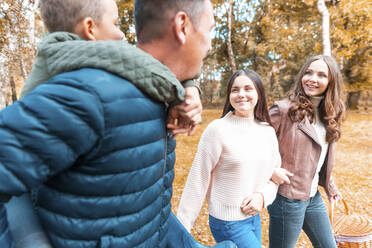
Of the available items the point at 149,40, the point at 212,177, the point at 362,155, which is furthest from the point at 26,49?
the point at 362,155

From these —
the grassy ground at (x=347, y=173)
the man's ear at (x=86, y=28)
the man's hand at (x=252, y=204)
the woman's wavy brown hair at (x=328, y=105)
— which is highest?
the man's ear at (x=86, y=28)

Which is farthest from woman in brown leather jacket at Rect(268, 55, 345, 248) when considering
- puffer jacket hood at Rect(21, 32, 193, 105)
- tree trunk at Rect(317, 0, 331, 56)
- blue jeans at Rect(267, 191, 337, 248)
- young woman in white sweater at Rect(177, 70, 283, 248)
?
tree trunk at Rect(317, 0, 331, 56)

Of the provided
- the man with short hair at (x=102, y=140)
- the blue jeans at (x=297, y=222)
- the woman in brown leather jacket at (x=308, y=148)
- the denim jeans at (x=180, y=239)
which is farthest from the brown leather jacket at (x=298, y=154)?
the man with short hair at (x=102, y=140)

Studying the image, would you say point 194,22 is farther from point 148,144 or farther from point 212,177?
point 212,177

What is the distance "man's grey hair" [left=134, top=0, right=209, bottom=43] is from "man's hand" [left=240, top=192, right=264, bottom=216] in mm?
1670

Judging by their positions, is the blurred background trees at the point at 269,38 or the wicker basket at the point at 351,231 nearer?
the wicker basket at the point at 351,231

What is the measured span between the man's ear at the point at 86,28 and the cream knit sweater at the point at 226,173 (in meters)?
1.32

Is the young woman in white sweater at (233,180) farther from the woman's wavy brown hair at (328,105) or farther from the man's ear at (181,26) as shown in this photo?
the man's ear at (181,26)

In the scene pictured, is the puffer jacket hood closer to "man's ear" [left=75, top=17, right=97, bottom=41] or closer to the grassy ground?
"man's ear" [left=75, top=17, right=97, bottom=41]

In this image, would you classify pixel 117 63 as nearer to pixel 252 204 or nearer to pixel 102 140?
pixel 102 140

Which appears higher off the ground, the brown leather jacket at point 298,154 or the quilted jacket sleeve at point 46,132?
the quilted jacket sleeve at point 46,132

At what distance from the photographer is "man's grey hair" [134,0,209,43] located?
888 millimetres

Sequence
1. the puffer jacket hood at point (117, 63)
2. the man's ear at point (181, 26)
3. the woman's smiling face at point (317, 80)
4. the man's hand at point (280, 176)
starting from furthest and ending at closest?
the woman's smiling face at point (317, 80) < the man's hand at point (280, 176) < the man's ear at point (181, 26) < the puffer jacket hood at point (117, 63)

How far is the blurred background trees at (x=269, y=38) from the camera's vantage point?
670 centimetres
